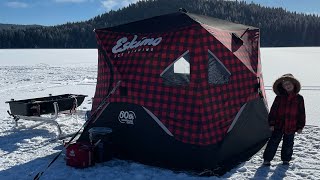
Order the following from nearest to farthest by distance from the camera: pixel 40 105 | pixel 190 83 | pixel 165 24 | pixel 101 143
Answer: pixel 190 83 → pixel 101 143 → pixel 165 24 → pixel 40 105

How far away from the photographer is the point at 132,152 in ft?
21.2

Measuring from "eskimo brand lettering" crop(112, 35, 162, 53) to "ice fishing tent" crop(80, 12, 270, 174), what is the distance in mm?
18

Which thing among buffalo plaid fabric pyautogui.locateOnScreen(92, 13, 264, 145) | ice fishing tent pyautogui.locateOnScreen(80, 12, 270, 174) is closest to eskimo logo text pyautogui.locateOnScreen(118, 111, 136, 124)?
ice fishing tent pyautogui.locateOnScreen(80, 12, 270, 174)

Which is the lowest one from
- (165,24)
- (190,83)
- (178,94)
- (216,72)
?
(178,94)

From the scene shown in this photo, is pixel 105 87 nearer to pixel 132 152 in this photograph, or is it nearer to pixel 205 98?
pixel 132 152

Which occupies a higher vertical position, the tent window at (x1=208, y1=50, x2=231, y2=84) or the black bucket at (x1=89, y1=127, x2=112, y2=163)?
the tent window at (x1=208, y1=50, x2=231, y2=84)

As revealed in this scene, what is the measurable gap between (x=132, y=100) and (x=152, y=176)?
130 centimetres

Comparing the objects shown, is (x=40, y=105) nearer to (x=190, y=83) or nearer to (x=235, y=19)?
(x=190, y=83)

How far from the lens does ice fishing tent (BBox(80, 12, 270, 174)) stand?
5.87m

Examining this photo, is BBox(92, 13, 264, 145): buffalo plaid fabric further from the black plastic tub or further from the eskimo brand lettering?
the black plastic tub

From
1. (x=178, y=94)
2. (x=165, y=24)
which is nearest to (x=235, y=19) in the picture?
(x=165, y=24)

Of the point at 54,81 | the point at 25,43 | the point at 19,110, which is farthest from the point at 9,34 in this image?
the point at 19,110

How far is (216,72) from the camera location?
20.0ft

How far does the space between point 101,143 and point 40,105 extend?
267 cm
